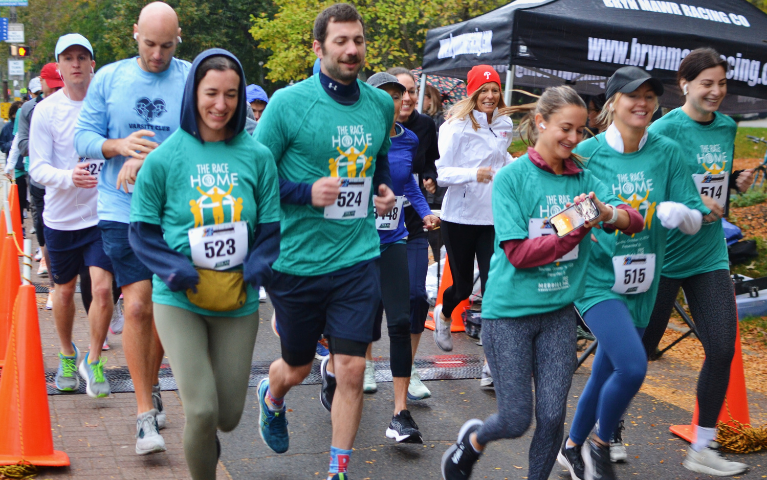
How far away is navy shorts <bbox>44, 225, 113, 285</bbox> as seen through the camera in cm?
569

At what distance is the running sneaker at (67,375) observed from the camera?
5535 mm

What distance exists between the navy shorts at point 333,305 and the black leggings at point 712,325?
1737 millimetres

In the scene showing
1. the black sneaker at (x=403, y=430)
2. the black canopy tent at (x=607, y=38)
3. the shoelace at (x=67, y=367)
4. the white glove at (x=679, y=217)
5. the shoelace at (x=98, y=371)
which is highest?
the black canopy tent at (x=607, y=38)

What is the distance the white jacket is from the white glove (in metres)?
2.09

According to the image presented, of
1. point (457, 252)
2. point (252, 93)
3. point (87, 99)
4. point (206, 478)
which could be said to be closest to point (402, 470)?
point (206, 478)

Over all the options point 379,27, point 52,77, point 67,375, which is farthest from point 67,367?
point 379,27

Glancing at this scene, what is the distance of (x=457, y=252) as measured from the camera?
638cm

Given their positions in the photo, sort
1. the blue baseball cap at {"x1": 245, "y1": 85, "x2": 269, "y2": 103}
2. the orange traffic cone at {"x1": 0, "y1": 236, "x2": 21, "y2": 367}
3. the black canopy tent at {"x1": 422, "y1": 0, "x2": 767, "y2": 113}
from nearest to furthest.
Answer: the orange traffic cone at {"x1": 0, "y1": 236, "x2": 21, "y2": 367}, the black canopy tent at {"x1": 422, "y1": 0, "x2": 767, "y2": 113}, the blue baseball cap at {"x1": 245, "y1": 85, "x2": 269, "y2": 103}

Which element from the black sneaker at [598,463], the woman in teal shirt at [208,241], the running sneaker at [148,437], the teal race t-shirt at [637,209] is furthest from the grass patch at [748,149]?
the woman in teal shirt at [208,241]

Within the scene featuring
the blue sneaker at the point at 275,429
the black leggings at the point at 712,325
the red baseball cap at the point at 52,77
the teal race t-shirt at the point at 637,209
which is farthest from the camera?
the red baseball cap at the point at 52,77

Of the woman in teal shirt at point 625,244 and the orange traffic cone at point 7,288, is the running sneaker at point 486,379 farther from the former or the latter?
the orange traffic cone at point 7,288

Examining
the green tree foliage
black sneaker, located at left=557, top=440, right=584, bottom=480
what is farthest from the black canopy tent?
the green tree foliage

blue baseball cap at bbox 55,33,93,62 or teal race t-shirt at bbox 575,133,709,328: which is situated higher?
blue baseball cap at bbox 55,33,93,62

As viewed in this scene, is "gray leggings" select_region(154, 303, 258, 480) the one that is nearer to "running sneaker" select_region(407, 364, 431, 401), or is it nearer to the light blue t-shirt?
the light blue t-shirt
